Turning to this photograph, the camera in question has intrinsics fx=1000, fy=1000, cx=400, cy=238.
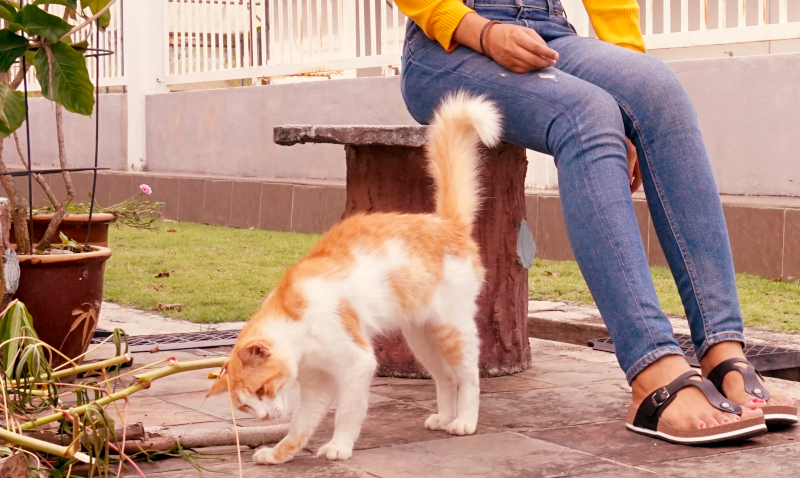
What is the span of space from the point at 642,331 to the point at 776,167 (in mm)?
3417

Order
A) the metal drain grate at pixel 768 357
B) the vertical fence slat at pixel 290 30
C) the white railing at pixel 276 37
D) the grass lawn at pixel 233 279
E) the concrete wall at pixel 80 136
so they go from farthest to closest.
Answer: the concrete wall at pixel 80 136
the vertical fence slat at pixel 290 30
the white railing at pixel 276 37
the grass lawn at pixel 233 279
the metal drain grate at pixel 768 357

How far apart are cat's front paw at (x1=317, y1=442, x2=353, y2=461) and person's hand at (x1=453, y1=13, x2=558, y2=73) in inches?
41.2

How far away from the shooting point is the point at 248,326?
7.39ft

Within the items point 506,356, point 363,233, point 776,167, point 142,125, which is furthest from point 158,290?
point 142,125

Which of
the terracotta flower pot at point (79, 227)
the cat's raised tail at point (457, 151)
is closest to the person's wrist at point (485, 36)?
the cat's raised tail at point (457, 151)

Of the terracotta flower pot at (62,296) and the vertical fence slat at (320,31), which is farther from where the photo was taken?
the vertical fence slat at (320,31)

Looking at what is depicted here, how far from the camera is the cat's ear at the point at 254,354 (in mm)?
2098

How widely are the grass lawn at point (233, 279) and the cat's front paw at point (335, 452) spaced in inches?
84.6

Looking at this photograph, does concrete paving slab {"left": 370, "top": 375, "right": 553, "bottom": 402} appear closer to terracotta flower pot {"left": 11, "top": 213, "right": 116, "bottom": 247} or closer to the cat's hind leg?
the cat's hind leg

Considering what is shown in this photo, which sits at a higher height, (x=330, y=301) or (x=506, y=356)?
(x=330, y=301)

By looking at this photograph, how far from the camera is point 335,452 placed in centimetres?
211

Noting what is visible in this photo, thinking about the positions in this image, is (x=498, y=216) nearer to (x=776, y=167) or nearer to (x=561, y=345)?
(x=561, y=345)

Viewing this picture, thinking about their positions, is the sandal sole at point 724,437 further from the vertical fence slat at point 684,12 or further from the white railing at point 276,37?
the white railing at point 276,37

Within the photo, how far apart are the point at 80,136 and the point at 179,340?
751 centimetres
